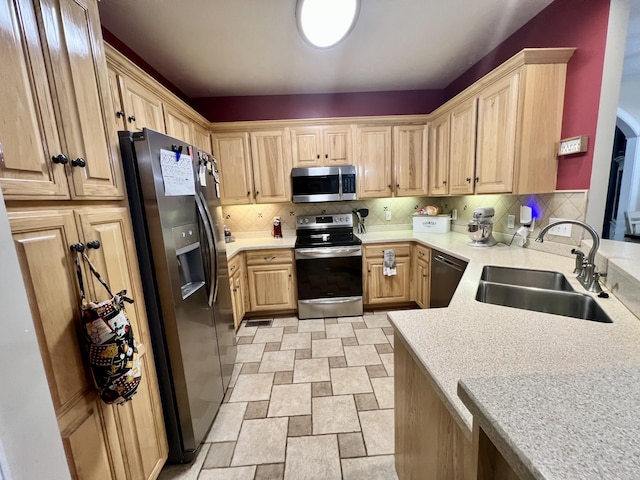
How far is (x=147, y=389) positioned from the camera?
1.22 metres

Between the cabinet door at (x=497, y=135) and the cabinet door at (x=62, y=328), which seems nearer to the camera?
the cabinet door at (x=62, y=328)

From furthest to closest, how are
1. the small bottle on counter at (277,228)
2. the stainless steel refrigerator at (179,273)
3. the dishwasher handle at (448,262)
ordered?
1. the small bottle on counter at (277,228)
2. the dishwasher handle at (448,262)
3. the stainless steel refrigerator at (179,273)

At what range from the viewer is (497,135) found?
2.07 metres

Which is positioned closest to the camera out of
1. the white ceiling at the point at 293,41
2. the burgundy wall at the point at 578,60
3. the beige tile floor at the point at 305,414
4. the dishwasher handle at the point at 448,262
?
the beige tile floor at the point at 305,414

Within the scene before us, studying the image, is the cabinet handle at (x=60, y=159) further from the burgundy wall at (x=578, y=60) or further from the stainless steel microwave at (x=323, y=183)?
the burgundy wall at (x=578, y=60)

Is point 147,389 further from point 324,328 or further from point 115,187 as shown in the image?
point 324,328

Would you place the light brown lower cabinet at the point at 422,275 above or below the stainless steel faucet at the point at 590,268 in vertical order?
below

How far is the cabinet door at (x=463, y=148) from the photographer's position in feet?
7.72

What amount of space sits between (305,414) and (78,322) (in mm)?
1404

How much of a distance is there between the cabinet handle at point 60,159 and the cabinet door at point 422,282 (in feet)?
9.09

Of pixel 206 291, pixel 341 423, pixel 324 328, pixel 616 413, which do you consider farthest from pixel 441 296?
pixel 616 413

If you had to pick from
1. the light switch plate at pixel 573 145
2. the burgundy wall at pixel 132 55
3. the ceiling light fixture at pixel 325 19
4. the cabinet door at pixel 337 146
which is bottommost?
the light switch plate at pixel 573 145

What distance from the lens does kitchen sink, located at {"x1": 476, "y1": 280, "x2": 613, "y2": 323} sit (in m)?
1.21

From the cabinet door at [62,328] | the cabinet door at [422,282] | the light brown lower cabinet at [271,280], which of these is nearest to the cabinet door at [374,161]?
the cabinet door at [422,282]
